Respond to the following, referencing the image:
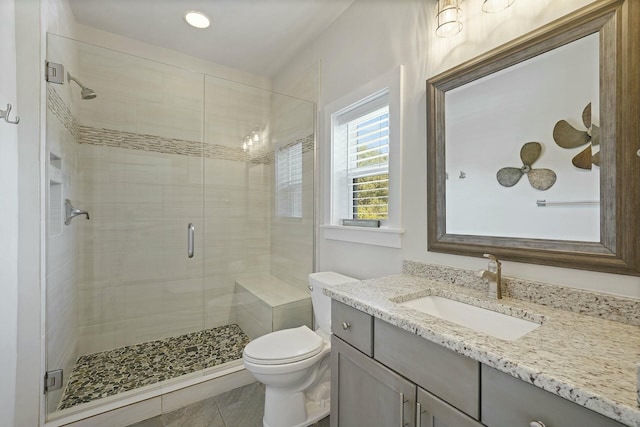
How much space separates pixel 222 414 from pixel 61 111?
84.4 inches

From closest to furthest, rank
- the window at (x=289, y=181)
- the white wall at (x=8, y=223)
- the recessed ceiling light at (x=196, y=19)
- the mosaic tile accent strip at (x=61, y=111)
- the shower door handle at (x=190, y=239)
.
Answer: the white wall at (x=8, y=223) < the mosaic tile accent strip at (x=61, y=111) < the recessed ceiling light at (x=196, y=19) < the shower door handle at (x=190, y=239) < the window at (x=289, y=181)

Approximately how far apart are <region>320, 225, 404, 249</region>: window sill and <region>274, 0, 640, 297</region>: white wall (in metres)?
0.04

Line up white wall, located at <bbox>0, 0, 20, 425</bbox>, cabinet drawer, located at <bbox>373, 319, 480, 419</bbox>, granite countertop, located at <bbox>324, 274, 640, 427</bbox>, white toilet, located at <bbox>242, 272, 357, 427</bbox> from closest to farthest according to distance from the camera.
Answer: granite countertop, located at <bbox>324, 274, 640, 427</bbox> < cabinet drawer, located at <bbox>373, 319, 480, 419</bbox> < white wall, located at <bbox>0, 0, 20, 425</bbox> < white toilet, located at <bbox>242, 272, 357, 427</bbox>

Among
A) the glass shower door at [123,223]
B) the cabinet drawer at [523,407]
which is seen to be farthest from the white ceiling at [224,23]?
the cabinet drawer at [523,407]

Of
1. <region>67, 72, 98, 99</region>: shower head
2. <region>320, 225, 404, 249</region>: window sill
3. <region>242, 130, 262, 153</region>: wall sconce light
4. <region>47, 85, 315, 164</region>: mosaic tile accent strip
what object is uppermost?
<region>67, 72, 98, 99</region>: shower head

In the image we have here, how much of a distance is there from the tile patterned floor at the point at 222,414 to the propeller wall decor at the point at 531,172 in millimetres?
1631

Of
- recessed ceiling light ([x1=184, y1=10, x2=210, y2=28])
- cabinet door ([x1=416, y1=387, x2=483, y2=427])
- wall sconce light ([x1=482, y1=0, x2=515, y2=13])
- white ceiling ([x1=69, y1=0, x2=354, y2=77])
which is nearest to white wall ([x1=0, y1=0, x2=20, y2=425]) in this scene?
white ceiling ([x1=69, y1=0, x2=354, y2=77])

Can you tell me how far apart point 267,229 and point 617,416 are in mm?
2422

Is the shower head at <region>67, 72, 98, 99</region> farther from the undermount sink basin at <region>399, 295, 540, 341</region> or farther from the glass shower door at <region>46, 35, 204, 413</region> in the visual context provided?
the undermount sink basin at <region>399, 295, 540, 341</region>

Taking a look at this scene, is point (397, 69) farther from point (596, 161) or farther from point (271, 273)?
point (271, 273)

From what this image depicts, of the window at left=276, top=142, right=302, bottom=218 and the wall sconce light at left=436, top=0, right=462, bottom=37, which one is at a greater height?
the wall sconce light at left=436, top=0, right=462, bottom=37

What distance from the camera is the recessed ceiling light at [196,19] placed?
6.73ft

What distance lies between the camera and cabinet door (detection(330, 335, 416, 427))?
91cm

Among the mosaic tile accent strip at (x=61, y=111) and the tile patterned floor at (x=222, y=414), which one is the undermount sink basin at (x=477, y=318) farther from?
the mosaic tile accent strip at (x=61, y=111)
